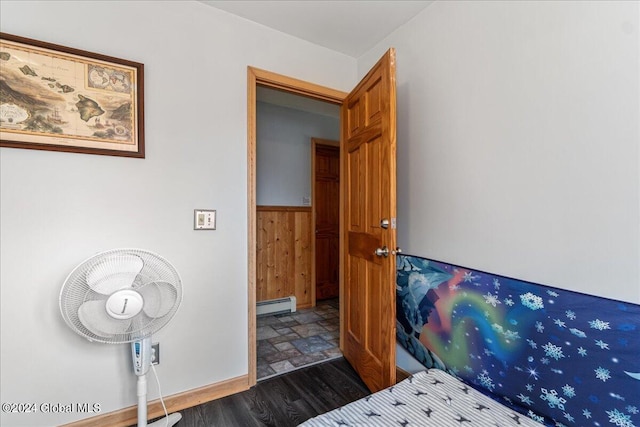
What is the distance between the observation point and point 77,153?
4.94 feet

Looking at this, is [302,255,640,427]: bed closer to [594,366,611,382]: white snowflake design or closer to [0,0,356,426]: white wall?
[594,366,611,382]: white snowflake design

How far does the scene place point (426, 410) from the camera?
124 cm

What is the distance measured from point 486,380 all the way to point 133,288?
1619mm

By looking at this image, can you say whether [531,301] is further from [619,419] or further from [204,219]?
[204,219]

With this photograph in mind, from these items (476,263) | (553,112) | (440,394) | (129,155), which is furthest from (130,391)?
(553,112)

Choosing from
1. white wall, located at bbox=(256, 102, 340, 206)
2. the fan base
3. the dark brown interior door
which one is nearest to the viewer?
the fan base

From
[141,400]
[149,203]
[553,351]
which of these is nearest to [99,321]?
[141,400]

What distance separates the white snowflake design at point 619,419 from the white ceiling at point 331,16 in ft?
6.89

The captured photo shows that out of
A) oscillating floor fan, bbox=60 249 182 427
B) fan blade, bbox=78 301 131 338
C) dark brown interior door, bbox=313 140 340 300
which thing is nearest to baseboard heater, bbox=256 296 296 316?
dark brown interior door, bbox=313 140 340 300

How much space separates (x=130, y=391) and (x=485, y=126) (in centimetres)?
232

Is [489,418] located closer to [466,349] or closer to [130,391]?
[466,349]

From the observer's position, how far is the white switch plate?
1794 millimetres

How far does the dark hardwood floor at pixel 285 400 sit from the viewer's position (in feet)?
5.44

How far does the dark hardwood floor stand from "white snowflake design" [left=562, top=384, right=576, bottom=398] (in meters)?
1.11
